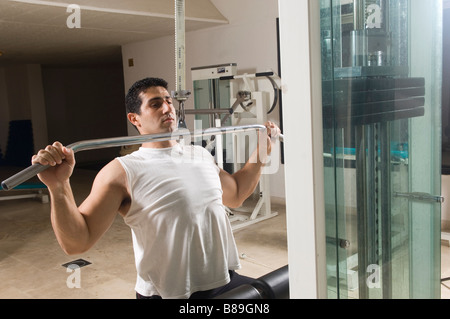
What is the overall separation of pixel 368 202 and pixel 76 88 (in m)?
11.1

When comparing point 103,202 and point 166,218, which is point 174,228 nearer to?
point 166,218

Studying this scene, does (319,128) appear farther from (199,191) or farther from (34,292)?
(34,292)

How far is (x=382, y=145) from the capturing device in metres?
1.10

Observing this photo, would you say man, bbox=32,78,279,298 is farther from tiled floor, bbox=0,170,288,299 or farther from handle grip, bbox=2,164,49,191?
tiled floor, bbox=0,170,288,299

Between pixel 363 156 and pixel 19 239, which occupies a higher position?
pixel 363 156

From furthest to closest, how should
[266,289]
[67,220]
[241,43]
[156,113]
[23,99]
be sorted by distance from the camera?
1. [23,99]
2. [241,43]
3. [156,113]
4. [67,220]
5. [266,289]

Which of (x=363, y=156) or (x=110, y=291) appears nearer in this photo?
(x=363, y=156)

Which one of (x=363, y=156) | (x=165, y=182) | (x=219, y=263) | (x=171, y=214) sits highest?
(x=363, y=156)

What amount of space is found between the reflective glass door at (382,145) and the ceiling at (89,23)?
3936 millimetres

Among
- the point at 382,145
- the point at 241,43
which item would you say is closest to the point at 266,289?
the point at 382,145

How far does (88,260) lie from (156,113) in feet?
7.60

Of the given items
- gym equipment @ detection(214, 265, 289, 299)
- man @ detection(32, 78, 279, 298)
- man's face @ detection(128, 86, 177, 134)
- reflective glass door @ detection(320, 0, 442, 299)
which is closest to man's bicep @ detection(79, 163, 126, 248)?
man @ detection(32, 78, 279, 298)

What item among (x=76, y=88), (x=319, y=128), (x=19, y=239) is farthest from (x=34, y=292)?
(x=76, y=88)

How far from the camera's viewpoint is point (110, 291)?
3006 millimetres
